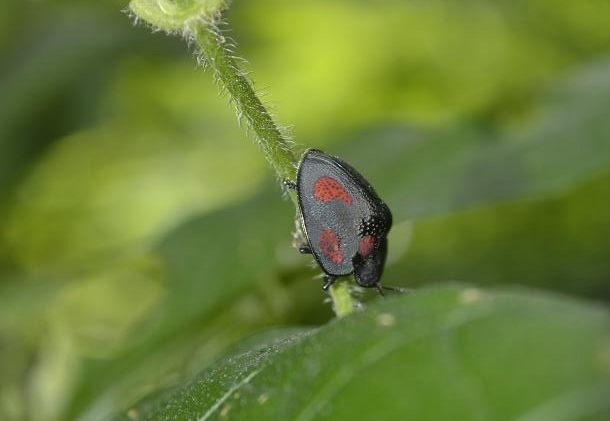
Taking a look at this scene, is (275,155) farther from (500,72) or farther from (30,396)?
(500,72)

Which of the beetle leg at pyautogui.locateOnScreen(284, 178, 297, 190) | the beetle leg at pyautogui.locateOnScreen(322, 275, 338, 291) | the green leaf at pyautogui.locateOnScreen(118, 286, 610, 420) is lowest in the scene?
the green leaf at pyautogui.locateOnScreen(118, 286, 610, 420)

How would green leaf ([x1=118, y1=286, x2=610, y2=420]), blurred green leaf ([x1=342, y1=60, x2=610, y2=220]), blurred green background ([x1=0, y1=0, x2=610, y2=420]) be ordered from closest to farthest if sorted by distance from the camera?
green leaf ([x1=118, y1=286, x2=610, y2=420])
blurred green leaf ([x1=342, y1=60, x2=610, y2=220])
blurred green background ([x1=0, y1=0, x2=610, y2=420])

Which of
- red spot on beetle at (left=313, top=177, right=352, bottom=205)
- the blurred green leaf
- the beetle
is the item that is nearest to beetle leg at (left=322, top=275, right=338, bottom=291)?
the beetle

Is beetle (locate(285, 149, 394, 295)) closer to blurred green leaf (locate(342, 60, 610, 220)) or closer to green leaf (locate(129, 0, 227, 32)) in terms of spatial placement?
green leaf (locate(129, 0, 227, 32))

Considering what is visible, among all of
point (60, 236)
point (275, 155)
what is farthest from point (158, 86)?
point (275, 155)

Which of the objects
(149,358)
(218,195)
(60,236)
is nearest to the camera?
(149,358)

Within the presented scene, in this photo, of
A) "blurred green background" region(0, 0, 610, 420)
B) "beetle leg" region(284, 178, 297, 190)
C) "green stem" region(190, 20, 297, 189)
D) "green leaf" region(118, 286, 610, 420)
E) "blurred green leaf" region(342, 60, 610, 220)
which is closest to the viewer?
"green leaf" region(118, 286, 610, 420)
